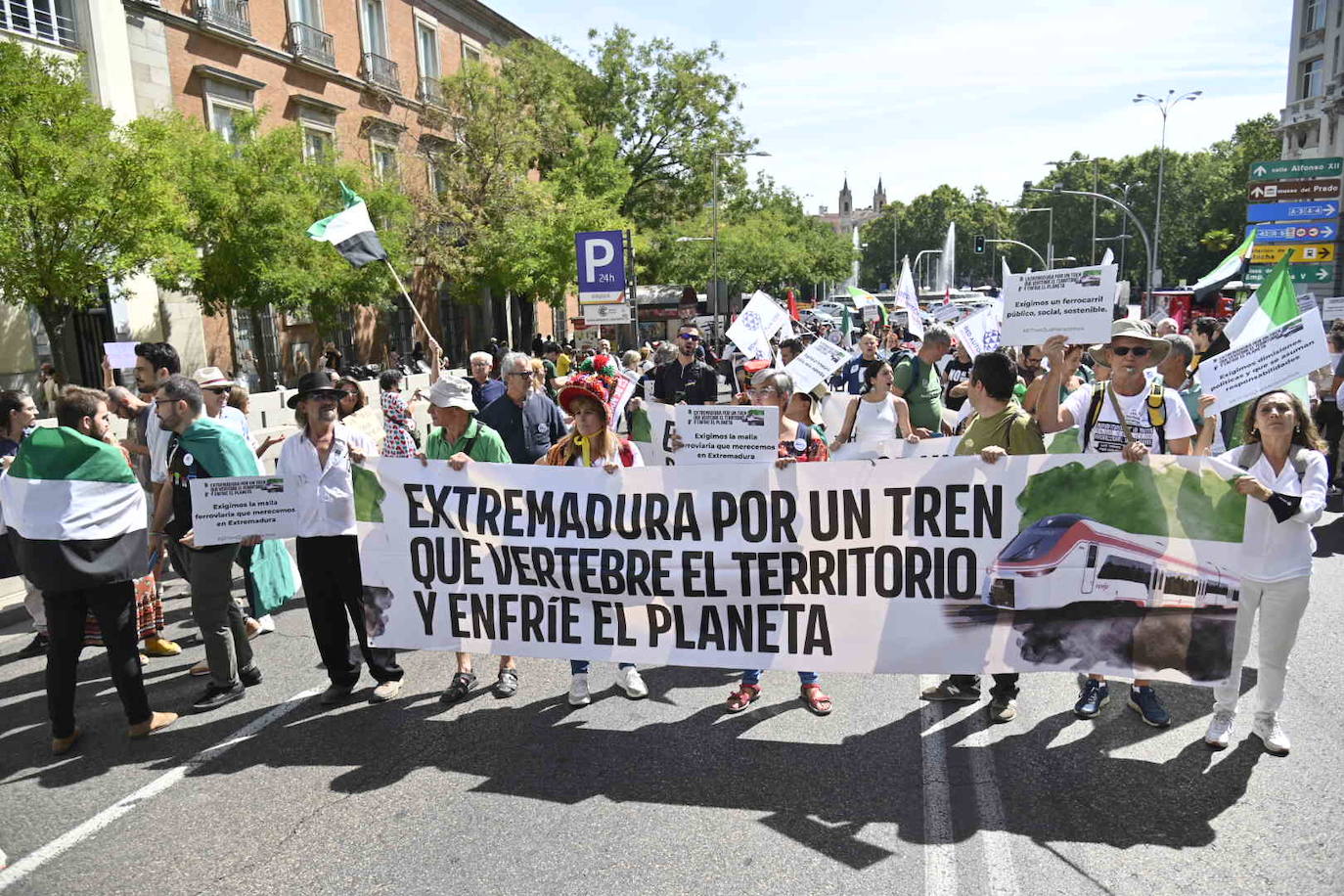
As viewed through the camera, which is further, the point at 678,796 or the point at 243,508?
the point at 243,508

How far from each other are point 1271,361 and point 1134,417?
66cm

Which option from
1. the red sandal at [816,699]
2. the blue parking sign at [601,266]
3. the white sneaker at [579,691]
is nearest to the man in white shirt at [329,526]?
the white sneaker at [579,691]

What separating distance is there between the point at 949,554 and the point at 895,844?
1.42 metres

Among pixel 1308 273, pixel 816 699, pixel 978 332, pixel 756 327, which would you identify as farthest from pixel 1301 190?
pixel 816 699

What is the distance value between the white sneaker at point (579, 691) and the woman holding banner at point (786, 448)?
2.60 ft

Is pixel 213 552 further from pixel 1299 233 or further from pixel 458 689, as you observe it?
pixel 1299 233

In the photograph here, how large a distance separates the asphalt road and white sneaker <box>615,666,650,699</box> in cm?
6

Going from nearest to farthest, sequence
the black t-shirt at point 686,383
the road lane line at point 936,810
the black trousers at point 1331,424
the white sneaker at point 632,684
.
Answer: the road lane line at point 936,810, the white sneaker at point 632,684, the black trousers at point 1331,424, the black t-shirt at point 686,383

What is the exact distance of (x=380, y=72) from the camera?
103ft

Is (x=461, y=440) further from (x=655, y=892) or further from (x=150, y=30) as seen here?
(x=150, y=30)

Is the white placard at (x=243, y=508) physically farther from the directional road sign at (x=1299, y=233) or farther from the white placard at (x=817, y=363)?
the directional road sign at (x=1299, y=233)

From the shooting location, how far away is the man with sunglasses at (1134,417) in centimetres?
475

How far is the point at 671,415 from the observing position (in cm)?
888

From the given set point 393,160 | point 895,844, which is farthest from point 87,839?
point 393,160
